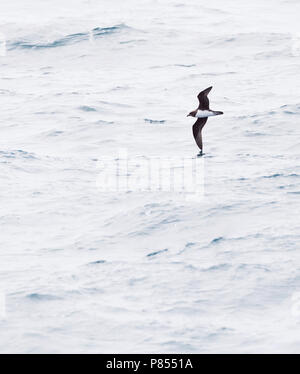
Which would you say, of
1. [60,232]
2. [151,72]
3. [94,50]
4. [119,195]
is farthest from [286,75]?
[60,232]

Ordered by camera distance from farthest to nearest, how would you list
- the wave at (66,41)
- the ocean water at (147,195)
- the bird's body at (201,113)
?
1. the wave at (66,41)
2. the bird's body at (201,113)
3. the ocean water at (147,195)

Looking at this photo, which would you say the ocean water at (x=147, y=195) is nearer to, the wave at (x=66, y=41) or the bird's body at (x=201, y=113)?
the wave at (x=66, y=41)

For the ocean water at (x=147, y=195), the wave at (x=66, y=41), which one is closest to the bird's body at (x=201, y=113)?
the ocean water at (x=147, y=195)

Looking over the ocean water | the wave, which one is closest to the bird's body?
the ocean water

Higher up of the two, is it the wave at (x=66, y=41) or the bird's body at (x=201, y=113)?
the bird's body at (x=201, y=113)

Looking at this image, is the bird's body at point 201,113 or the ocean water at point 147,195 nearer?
the ocean water at point 147,195

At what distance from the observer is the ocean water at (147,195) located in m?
15.3

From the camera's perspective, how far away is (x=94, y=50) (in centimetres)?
3369

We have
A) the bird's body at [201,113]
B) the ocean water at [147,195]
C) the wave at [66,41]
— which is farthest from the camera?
the wave at [66,41]

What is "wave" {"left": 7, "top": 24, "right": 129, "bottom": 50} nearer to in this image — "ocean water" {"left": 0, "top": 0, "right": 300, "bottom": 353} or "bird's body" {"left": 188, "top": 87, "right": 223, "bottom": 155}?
"ocean water" {"left": 0, "top": 0, "right": 300, "bottom": 353}

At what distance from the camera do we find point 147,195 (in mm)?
20719

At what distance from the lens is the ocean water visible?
15289 mm
